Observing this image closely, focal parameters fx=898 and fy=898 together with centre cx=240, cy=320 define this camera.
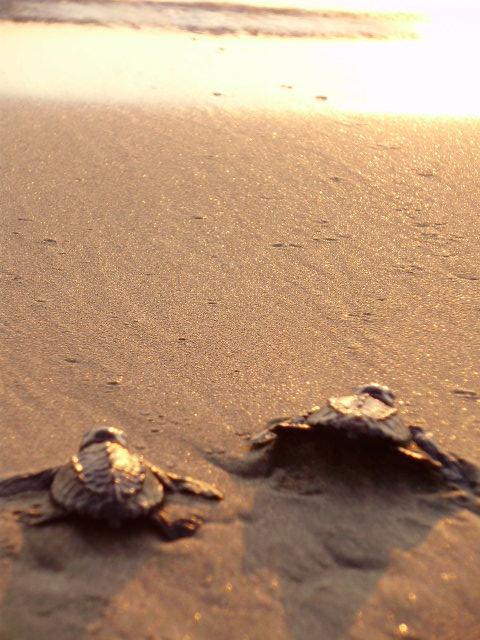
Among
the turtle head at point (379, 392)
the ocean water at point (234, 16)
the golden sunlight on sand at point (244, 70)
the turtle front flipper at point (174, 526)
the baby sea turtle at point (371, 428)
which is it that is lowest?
the turtle front flipper at point (174, 526)

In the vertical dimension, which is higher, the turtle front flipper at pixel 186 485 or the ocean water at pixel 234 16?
the ocean water at pixel 234 16

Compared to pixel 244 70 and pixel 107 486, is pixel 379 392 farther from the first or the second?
pixel 244 70

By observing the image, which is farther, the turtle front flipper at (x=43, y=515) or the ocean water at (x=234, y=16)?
the ocean water at (x=234, y=16)

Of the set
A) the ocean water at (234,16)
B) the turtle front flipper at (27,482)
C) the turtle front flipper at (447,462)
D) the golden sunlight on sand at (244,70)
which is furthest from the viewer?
the ocean water at (234,16)

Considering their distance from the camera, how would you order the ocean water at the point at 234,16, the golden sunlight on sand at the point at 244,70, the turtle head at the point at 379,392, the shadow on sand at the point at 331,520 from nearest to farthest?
the shadow on sand at the point at 331,520, the turtle head at the point at 379,392, the golden sunlight on sand at the point at 244,70, the ocean water at the point at 234,16

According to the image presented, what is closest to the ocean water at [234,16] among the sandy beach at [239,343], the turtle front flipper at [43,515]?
the sandy beach at [239,343]

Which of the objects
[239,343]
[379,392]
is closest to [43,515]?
[379,392]

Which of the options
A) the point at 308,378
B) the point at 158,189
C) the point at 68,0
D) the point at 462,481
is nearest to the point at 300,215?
the point at 158,189

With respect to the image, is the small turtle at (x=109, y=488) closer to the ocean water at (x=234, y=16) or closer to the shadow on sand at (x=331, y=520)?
the shadow on sand at (x=331, y=520)

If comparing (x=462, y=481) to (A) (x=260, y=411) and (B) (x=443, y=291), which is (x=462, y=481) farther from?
(B) (x=443, y=291)
